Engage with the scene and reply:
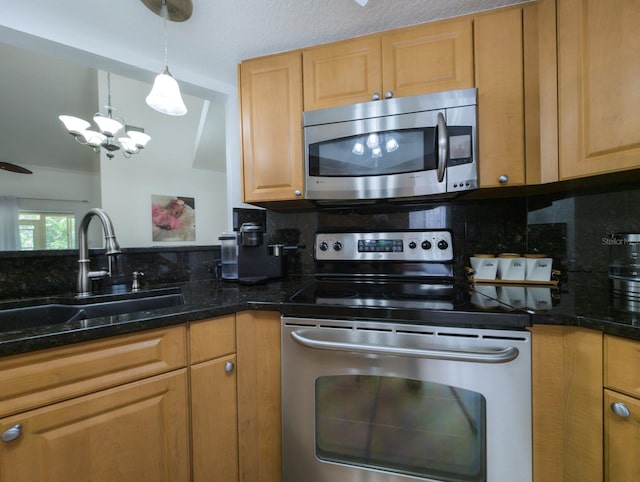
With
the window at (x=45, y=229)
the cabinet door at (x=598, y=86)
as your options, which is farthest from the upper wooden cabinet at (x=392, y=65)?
the window at (x=45, y=229)

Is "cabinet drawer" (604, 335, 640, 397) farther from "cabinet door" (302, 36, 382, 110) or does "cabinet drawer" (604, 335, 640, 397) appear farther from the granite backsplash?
"cabinet door" (302, 36, 382, 110)

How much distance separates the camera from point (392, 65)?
1.17m

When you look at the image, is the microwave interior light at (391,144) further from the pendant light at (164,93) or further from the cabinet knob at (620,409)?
the cabinet knob at (620,409)

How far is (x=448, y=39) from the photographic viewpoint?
1107 millimetres

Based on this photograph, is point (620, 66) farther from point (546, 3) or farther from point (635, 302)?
point (635, 302)

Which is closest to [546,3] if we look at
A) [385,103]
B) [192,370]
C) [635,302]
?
[385,103]

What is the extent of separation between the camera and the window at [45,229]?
4.56 metres

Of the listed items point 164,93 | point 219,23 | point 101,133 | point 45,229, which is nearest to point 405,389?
point 164,93

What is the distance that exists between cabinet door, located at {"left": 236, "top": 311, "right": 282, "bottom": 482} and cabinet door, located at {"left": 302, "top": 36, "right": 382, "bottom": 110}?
1.05 m

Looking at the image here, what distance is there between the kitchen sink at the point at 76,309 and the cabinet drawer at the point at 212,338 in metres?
0.28

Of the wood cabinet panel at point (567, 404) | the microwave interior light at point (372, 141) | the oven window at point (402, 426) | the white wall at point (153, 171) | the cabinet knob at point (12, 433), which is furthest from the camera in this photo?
the white wall at point (153, 171)

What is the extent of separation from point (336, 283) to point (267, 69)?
1.18 m

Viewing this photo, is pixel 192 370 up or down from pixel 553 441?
up

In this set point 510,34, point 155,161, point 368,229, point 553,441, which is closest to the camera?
point 553,441
